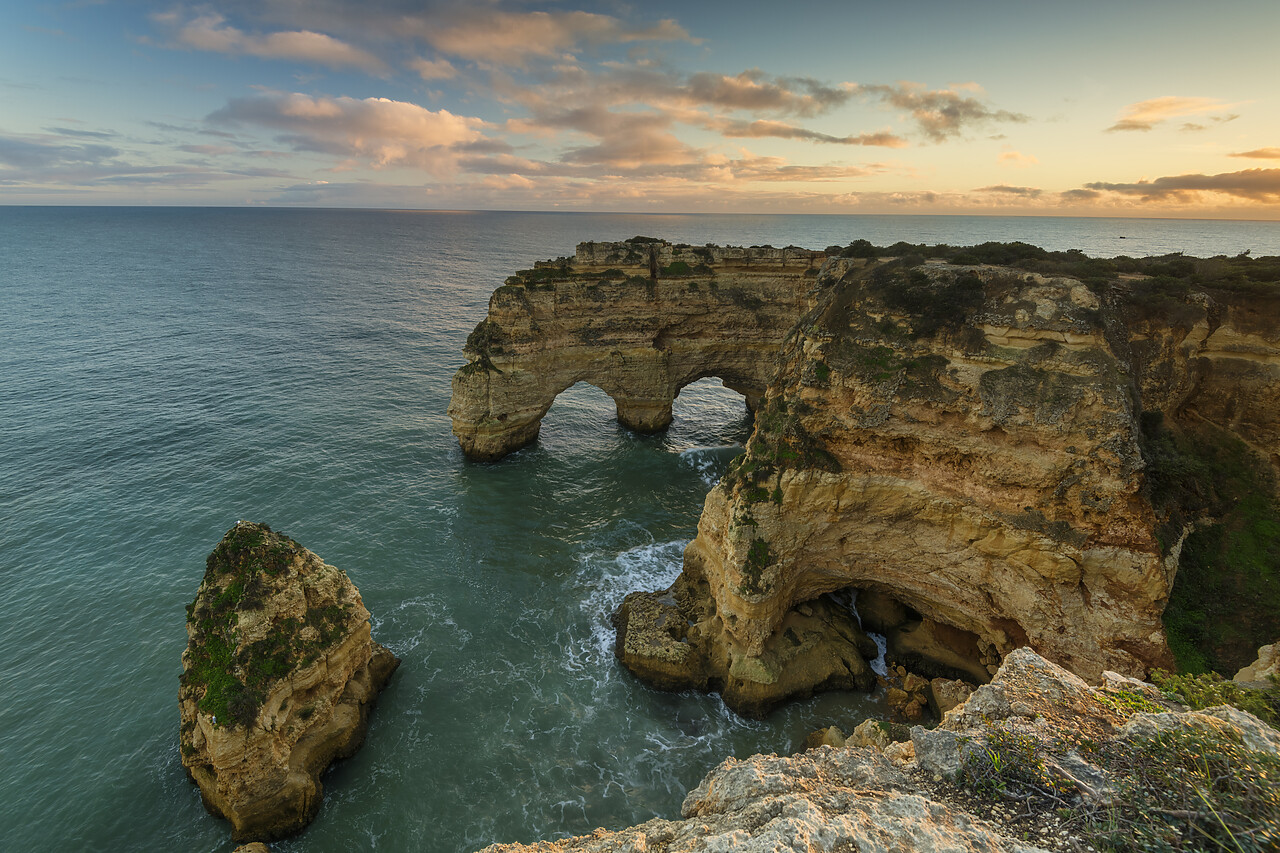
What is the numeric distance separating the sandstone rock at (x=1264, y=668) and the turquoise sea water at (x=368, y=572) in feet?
31.5

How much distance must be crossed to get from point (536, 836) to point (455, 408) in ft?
80.5

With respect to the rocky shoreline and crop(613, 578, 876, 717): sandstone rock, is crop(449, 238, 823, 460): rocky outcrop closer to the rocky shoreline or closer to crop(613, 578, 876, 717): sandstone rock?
the rocky shoreline

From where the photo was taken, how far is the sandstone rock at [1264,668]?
1097cm

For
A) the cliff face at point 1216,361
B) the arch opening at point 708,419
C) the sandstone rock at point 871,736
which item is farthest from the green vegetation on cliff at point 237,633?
the cliff face at point 1216,361

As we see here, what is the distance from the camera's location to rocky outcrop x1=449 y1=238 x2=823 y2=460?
1305 inches

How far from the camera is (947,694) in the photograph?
17391 millimetres

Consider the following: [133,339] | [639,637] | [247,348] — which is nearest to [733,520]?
[639,637]

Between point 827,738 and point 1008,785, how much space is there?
1063cm

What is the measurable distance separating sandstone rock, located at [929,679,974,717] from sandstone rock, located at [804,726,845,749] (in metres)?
3.53

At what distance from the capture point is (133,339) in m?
52.8

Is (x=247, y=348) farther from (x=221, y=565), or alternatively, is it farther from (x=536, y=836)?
(x=536, y=836)

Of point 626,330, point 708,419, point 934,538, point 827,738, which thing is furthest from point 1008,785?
point 708,419

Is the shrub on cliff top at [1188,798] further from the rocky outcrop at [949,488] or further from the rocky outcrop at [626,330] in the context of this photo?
the rocky outcrop at [626,330]

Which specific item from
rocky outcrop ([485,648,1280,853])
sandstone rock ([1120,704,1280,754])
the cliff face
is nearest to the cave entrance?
the cliff face
